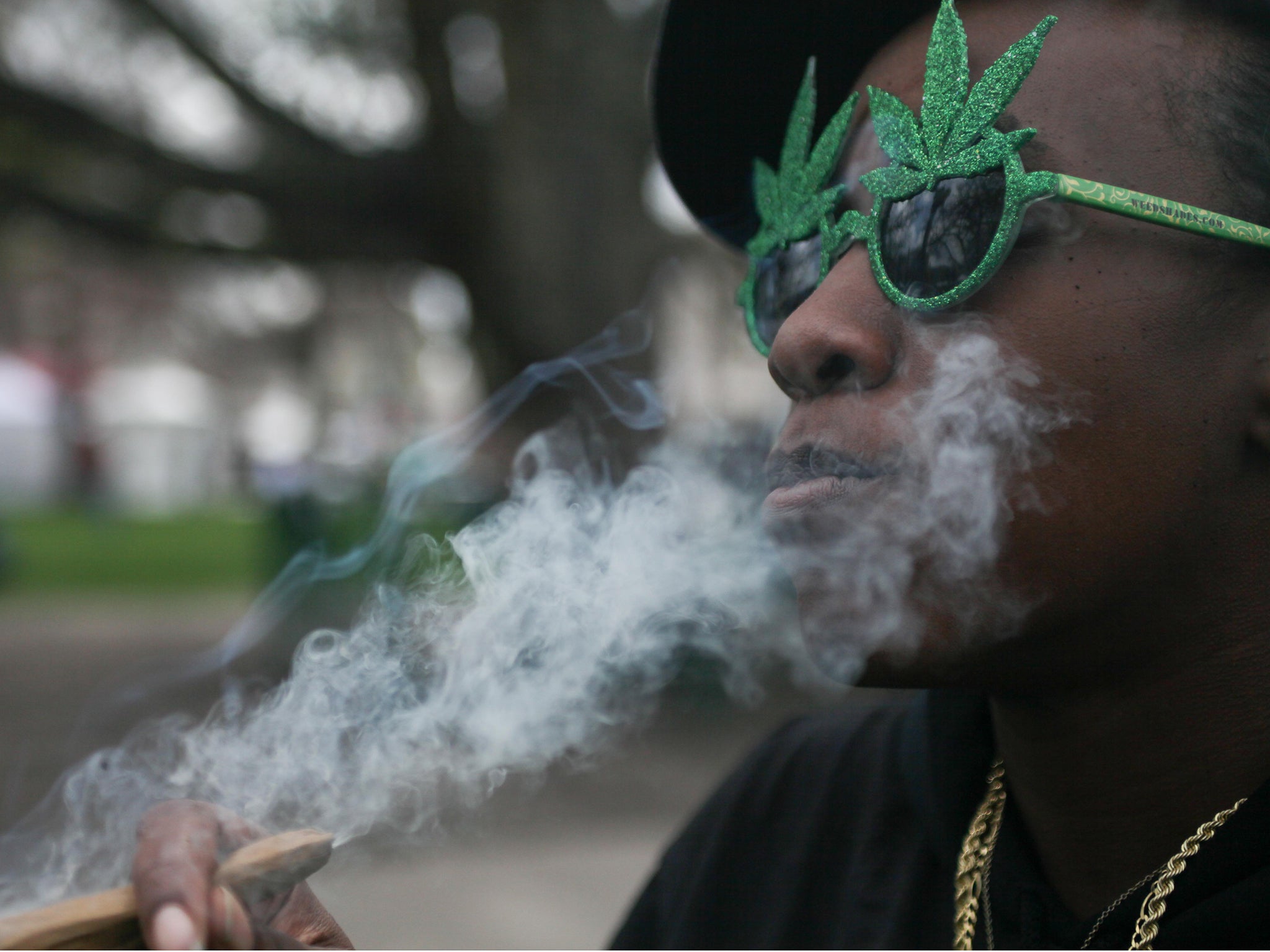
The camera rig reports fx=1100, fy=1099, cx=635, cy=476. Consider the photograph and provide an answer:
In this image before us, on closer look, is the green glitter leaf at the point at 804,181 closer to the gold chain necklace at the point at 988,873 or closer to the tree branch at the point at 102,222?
the gold chain necklace at the point at 988,873

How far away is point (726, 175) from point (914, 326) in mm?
783

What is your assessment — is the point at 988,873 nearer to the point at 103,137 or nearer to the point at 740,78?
the point at 740,78

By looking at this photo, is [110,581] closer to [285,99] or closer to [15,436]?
[285,99]

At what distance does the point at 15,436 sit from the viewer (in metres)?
36.2

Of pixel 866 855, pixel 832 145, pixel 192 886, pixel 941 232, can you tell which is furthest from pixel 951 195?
pixel 192 886

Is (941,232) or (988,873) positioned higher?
(941,232)

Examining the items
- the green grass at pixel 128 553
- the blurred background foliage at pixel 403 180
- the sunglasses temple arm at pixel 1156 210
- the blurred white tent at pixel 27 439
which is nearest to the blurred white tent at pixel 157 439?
the blurred white tent at pixel 27 439

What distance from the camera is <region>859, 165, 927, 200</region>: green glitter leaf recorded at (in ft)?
4.65

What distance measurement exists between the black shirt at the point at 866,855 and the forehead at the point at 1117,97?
77cm

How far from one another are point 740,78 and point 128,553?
21868mm

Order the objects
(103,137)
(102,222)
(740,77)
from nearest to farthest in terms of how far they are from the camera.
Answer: (740,77) → (103,137) → (102,222)

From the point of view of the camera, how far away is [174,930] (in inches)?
42.1

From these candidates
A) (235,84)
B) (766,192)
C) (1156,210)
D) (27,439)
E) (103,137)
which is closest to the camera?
(1156,210)

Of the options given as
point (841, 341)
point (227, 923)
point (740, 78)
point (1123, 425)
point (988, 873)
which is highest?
point (740, 78)
